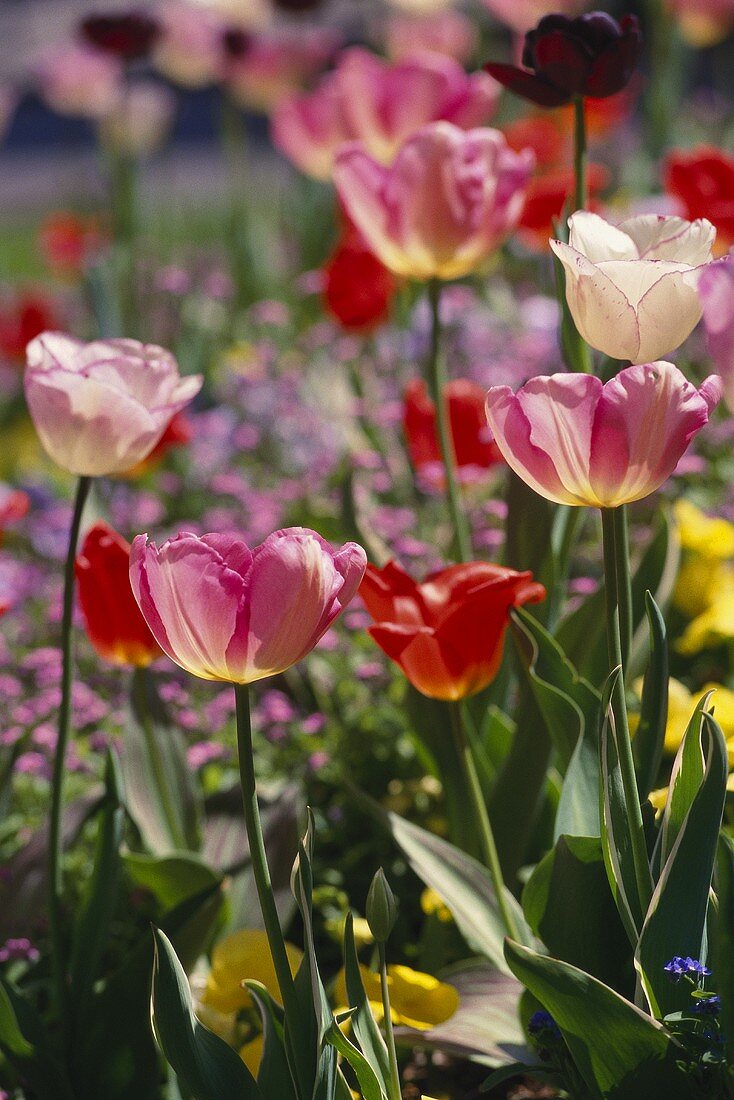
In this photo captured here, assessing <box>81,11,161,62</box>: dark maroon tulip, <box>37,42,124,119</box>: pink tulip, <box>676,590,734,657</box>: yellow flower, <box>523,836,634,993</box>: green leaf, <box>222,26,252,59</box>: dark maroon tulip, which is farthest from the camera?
<box>37,42,124,119</box>: pink tulip

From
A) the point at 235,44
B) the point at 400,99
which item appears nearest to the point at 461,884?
the point at 400,99

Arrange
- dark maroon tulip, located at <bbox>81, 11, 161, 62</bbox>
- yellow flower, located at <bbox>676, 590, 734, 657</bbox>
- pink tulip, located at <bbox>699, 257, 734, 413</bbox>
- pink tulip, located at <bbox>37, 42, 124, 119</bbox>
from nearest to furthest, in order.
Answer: pink tulip, located at <bbox>699, 257, 734, 413</bbox> < yellow flower, located at <bbox>676, 590, 734, 657</bbox> < dark maroon tulip, located at <bbox>81, 11, 161, 62</bbox> < pink tulip, located at <bbox>37, 42, 124, 119</bbox>

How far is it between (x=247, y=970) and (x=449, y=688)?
1.15 feet

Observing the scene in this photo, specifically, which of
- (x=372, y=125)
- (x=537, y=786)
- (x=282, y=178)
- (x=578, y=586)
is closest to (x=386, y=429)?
(x=372, y=125)

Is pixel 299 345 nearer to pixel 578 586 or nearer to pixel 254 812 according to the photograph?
pixel 578 586

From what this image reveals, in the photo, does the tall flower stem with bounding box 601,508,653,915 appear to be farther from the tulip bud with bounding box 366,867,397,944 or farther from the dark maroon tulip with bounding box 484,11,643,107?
the dark maroon tulip with bounding box 484,11,643,107

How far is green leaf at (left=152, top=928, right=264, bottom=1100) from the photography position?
0.92m

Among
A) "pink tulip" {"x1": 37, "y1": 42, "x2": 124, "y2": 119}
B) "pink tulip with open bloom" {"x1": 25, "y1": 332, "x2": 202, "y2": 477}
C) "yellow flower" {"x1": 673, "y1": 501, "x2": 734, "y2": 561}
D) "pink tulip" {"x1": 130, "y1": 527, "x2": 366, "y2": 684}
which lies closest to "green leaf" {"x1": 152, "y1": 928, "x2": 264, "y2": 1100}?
"pink tulip" {"x1": 130, "y1": 527, "x2": 366, "y2": 684}

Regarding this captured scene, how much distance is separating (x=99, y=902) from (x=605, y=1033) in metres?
0.49

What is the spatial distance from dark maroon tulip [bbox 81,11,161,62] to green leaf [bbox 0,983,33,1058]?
7.65 feet

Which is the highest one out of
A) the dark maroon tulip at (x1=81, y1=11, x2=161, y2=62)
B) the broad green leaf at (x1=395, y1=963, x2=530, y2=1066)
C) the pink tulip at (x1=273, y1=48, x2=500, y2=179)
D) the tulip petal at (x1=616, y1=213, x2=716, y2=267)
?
the dark maroon tulip at (x1=81, y1=11, x2=161, y2=62)

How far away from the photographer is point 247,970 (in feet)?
4.02

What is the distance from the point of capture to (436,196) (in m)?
1.42

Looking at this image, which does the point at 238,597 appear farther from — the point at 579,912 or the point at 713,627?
the point at 713,627
